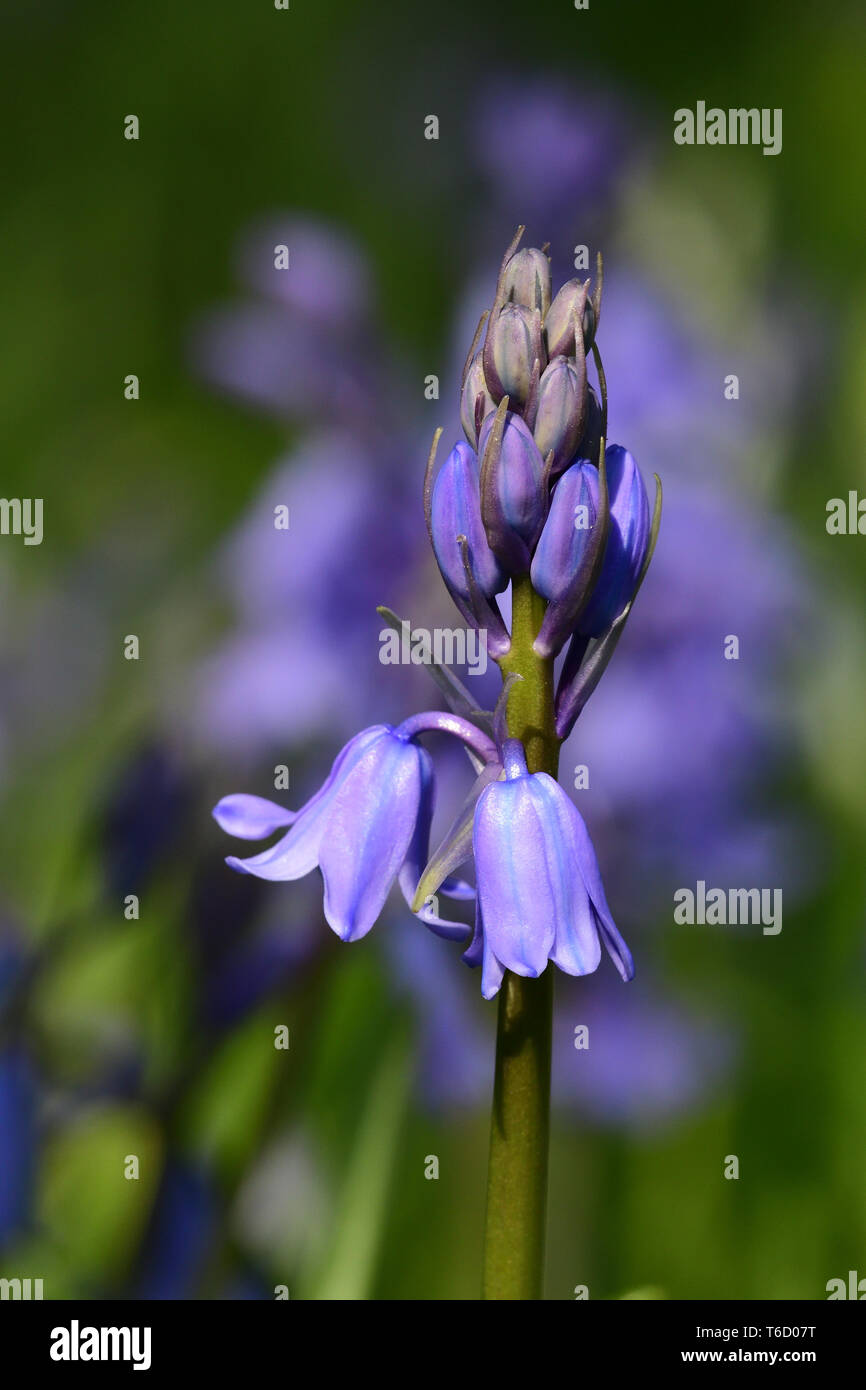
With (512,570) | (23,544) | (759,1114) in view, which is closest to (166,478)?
(23,544)

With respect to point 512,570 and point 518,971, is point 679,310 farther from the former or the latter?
point 518,971

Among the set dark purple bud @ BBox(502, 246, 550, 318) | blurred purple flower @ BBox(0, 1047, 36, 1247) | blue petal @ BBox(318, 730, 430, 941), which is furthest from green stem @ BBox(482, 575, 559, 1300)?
blurred purple flower @ BBox(0, 1047, 36, 1247)

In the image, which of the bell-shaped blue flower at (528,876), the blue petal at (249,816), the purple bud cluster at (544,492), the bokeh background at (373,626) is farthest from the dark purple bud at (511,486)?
the bokeh background at (373,626)

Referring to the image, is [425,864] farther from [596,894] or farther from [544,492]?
[544,492]

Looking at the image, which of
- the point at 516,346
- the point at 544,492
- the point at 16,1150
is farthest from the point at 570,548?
the point at 16,1150

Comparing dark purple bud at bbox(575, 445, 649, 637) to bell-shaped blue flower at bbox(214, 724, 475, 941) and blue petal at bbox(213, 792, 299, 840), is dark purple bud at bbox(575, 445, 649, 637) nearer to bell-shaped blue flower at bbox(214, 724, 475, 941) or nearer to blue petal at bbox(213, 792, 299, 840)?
bell-shaped blue flower at bbox(214, 724, 475, 941)

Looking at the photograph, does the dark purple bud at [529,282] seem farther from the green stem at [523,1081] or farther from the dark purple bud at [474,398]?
the green stem at [523,1081]

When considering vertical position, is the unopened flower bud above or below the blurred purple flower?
above
